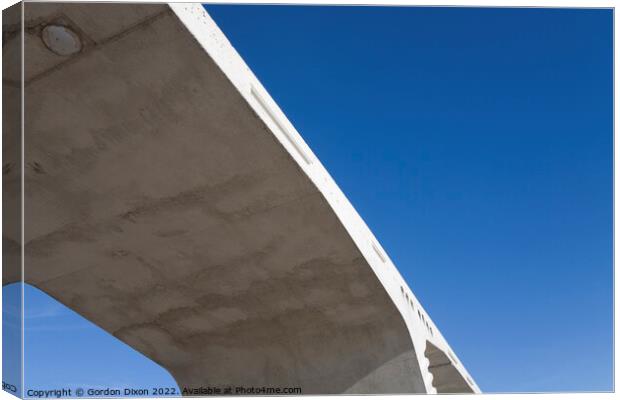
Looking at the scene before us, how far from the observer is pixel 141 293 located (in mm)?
12539

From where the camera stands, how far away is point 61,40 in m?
6.85

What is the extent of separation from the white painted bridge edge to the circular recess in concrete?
1212 mm

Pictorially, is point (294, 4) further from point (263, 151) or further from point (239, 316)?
point (239, 316)

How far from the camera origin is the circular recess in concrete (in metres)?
6.72

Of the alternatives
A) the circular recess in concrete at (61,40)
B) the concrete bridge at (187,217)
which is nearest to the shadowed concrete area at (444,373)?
the concrete bridge at (187,217)

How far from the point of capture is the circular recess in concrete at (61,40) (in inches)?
265

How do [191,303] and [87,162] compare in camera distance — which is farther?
[191,303]

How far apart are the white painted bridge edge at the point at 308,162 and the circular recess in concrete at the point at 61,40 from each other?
1.21m

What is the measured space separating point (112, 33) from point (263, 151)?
2.60m

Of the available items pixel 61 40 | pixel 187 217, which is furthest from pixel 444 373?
pixel 61 40

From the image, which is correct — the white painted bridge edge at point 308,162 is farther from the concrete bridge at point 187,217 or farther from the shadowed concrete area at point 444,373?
the shadowed concrete area at point 444,373

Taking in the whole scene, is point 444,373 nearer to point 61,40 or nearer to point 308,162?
point 308,162

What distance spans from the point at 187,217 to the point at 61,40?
3.96 metres

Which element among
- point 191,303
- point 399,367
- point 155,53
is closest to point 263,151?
point 155,53
